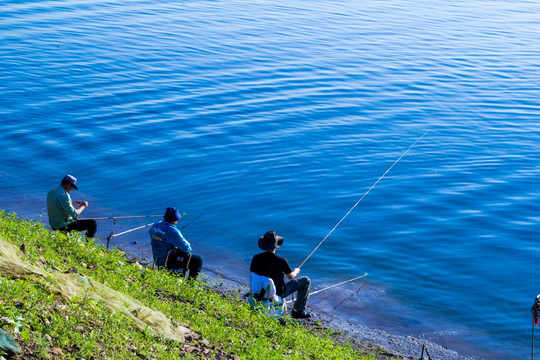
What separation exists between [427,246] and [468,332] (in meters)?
3.30

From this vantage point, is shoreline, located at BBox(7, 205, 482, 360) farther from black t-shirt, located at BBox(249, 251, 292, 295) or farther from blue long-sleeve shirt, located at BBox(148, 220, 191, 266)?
black t-shirt, located at BBox(249, 251, 292, 295)

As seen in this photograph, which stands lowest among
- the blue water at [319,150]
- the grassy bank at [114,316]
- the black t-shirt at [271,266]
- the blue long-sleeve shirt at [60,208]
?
the grassy bank at [114,316]

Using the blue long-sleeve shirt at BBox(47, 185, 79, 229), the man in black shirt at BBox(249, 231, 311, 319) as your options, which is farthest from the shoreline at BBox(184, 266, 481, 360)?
the blue long-sleeve shirt at BBox(47, 185, 79, 229)

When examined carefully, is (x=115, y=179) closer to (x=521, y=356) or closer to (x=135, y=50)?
(x=521, y=356)

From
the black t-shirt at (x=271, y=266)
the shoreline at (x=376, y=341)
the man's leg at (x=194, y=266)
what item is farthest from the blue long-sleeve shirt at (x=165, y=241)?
the black t-shirt at (x=271, y=266)

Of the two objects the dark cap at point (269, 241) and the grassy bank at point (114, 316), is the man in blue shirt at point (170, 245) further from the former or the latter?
the dark cap at point (269, 241)

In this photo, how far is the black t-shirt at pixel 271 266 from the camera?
10508 mm

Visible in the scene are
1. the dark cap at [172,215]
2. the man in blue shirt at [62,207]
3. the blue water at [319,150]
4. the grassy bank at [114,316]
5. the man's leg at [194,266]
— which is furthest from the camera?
the blue water at [319,150]

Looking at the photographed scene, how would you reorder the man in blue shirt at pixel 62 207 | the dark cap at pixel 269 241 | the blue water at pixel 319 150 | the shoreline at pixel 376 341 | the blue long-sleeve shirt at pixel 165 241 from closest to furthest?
the dark cap at pixel 269 241
the shoreline at pixel 376 341
the blue long-sleeve shirt at pixel 165 241
the man in blue shirt at pixel 62 207
the blue water at pixel 319 150

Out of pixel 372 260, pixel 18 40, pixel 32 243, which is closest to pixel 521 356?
pixel 372 260

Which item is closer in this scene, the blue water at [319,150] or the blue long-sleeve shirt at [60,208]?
the blue long-sleeve shirt at [60,208]

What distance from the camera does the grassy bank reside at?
261 inches

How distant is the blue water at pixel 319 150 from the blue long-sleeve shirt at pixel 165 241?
111 inches

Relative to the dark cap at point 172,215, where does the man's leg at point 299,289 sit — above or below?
below
